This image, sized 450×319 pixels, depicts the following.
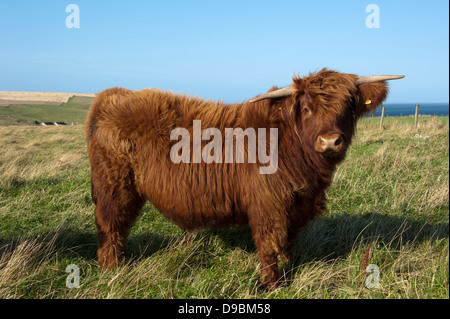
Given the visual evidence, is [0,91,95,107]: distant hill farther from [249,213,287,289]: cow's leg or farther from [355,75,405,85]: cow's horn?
[355,75,405,85]: cow's horn

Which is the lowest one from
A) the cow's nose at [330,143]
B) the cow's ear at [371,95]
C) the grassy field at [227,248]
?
the grassy field at [227,248]

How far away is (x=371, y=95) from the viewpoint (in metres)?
3.31

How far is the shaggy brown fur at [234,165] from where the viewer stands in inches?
123

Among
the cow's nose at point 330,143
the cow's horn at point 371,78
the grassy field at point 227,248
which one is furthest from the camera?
the cow's horn at point 371,78

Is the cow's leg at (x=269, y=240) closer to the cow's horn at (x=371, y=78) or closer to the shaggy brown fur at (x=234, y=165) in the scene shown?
the shaggy brown fur at (x=234, y=165)

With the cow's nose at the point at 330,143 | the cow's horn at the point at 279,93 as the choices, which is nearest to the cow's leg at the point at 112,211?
the cow's horn at the point at 279,93

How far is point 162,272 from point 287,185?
4.96ft

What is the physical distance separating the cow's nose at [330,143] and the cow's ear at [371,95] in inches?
27.9

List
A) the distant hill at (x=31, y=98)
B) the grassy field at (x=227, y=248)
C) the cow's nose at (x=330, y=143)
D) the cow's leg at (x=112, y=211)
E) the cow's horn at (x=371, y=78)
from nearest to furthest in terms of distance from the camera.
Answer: the cow's nose at (x=330, y=143) → the grassy field at (x=227, y=248) → the cow's horn at (x=371, y=78) → the cow's leg at (x=112, y=211) → the distant hill at (x=31, y=98)

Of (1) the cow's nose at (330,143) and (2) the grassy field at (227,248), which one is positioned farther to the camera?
(2) the grassy field at (227,248)

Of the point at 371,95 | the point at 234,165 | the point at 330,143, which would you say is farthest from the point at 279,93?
the point at 371,95

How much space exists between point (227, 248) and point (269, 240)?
97 centimetres

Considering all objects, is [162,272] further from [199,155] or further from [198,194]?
[199,155]
